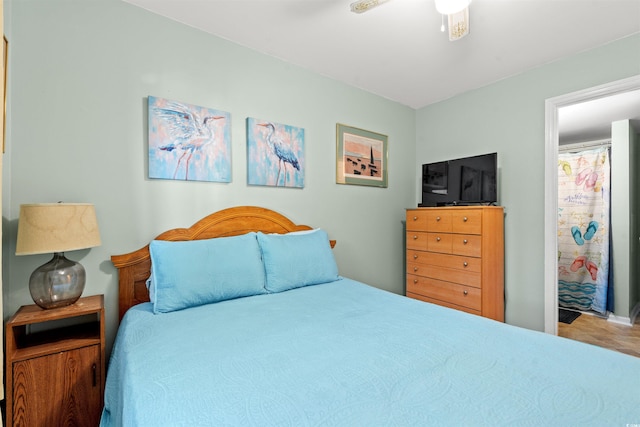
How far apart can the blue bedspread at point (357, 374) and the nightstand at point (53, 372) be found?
0.74ft

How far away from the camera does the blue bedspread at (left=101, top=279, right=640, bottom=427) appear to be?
0.87 meters

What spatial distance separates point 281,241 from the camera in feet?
7.34

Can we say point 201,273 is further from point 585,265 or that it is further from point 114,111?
point 585,265

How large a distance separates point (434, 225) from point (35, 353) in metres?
2.92

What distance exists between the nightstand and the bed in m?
0.23

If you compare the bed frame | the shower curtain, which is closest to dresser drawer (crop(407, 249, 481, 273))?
the bed frame

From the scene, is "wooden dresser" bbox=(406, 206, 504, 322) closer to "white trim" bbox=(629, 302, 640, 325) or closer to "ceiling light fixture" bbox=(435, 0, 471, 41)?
"ceiling light fixture" bbox=(435, 0, 471, 41)

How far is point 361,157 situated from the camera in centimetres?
320

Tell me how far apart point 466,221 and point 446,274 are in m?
0.53

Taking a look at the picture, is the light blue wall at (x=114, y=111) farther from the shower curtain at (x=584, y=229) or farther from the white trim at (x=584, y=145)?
the white trim at (x=584, y=145)

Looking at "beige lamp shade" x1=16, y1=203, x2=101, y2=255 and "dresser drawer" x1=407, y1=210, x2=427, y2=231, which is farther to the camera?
"dresser drawer" x1=407, y1=210, x2=427, y2=231

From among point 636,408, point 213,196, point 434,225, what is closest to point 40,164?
point 213,196

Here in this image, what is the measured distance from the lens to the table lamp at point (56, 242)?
4.84 feet

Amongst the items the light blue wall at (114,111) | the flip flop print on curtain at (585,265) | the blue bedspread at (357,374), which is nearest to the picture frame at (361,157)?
the light blue wall at (114,111)
